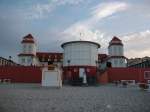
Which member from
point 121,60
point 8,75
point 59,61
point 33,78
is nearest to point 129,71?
point 33,78

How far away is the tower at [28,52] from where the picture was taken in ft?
223

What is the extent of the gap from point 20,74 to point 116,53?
34821 mm

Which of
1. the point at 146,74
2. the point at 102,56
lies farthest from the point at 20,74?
the point at 102,56

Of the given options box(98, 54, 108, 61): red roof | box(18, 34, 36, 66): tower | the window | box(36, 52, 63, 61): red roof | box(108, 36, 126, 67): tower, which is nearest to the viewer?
the window

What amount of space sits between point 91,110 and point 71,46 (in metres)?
34.2

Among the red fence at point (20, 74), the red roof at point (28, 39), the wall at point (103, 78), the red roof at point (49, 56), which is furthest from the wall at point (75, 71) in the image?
the red roof at point (28, 39)

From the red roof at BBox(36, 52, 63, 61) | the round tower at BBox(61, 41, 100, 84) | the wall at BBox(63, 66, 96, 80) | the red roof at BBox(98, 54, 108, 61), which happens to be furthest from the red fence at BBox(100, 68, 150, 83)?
the red roof at BBox(98, 54, 108, 61)

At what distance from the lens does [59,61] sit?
2859 inches

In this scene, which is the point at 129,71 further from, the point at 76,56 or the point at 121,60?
the point at 121,60

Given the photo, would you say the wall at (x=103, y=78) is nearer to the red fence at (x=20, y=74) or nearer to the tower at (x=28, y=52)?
the red fence at (x=20, y=74)

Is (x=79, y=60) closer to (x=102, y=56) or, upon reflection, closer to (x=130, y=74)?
(x=130, y=74)

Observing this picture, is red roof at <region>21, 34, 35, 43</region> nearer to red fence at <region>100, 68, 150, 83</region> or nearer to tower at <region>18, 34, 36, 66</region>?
tower at <region>18, 34, 36, 66</region>

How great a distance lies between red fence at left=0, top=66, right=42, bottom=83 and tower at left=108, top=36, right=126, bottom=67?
1203 inches

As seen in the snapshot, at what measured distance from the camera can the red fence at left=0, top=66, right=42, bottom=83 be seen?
4162 centimetres
